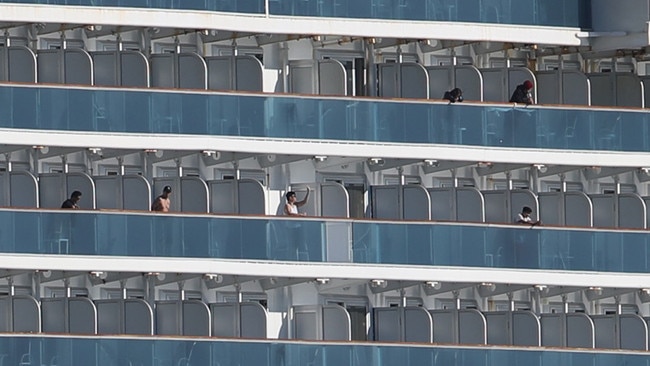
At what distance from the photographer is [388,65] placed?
80.9 metres

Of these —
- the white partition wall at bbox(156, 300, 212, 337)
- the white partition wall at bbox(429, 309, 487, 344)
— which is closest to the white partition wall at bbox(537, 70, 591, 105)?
the white partition wall at bbox(429, 309, 487, 344)

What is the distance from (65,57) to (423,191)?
7768 mm

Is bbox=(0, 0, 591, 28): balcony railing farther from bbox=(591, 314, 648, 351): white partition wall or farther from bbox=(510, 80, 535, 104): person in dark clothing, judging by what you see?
bbox=(591, 314, 648, 351): white partition wall

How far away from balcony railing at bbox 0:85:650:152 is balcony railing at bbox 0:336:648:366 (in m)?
4.15

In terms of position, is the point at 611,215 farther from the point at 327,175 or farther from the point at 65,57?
the point at 65,57

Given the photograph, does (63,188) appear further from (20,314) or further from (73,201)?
(20,314)

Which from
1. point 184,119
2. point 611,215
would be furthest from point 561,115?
point 184,119

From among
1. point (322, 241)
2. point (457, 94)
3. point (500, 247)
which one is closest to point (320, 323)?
point (322, 241)

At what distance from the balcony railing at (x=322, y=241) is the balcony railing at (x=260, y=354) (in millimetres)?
1700

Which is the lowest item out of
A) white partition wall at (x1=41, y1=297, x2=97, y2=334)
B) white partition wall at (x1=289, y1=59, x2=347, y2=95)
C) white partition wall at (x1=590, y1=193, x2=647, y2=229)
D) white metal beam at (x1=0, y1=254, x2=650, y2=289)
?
white partition wall at (x1=41, y1=297, x2=97, y2=334)

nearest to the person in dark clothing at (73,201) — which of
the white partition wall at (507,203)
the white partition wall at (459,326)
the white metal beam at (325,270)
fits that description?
the white metal beam at (325,270)

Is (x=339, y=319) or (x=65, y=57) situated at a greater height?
(x=65, y=57)

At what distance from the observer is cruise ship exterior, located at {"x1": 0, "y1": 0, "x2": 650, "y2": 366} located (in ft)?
253

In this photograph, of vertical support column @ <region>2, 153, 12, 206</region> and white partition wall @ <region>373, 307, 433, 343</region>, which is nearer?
vertical support column @ <region>2, 153, 12, 206</region>
